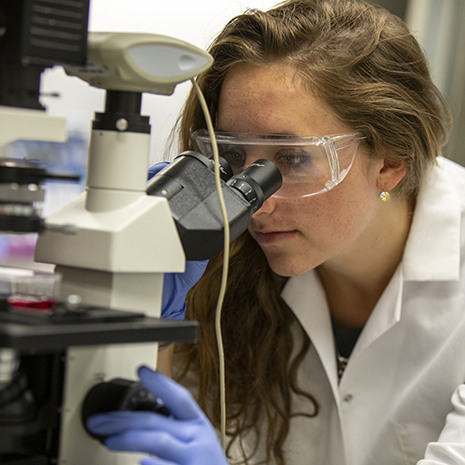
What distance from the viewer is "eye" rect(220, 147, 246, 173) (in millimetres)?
1504

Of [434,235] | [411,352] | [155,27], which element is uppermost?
[155,27]

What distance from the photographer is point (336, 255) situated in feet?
6.07

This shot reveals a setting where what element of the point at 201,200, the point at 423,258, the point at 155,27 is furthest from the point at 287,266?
the point at 155,27

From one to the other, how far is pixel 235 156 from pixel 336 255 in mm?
485

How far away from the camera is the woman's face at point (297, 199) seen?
1504 mm

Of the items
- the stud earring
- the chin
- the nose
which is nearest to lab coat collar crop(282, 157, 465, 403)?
the stud earring

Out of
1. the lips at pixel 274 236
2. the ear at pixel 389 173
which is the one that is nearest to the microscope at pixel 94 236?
the lips at pixel 274 236

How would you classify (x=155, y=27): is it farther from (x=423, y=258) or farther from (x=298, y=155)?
(x=423, y=258)

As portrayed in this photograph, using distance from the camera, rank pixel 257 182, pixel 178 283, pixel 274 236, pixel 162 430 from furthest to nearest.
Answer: pixel 274 236, pixel 178 283, pixel 257 182, pixel 162 430

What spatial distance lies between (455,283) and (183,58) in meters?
1.08

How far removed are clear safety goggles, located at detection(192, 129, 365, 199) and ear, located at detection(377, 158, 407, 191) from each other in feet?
0.49

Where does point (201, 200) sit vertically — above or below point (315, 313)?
above

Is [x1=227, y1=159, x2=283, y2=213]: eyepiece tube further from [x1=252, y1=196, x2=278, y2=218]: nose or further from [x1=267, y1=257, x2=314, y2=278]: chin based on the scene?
[x1=267, y1=257, x2=314, y2=278]: chin

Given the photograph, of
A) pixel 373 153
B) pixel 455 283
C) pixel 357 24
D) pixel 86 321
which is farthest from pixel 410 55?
pixel 86 321
